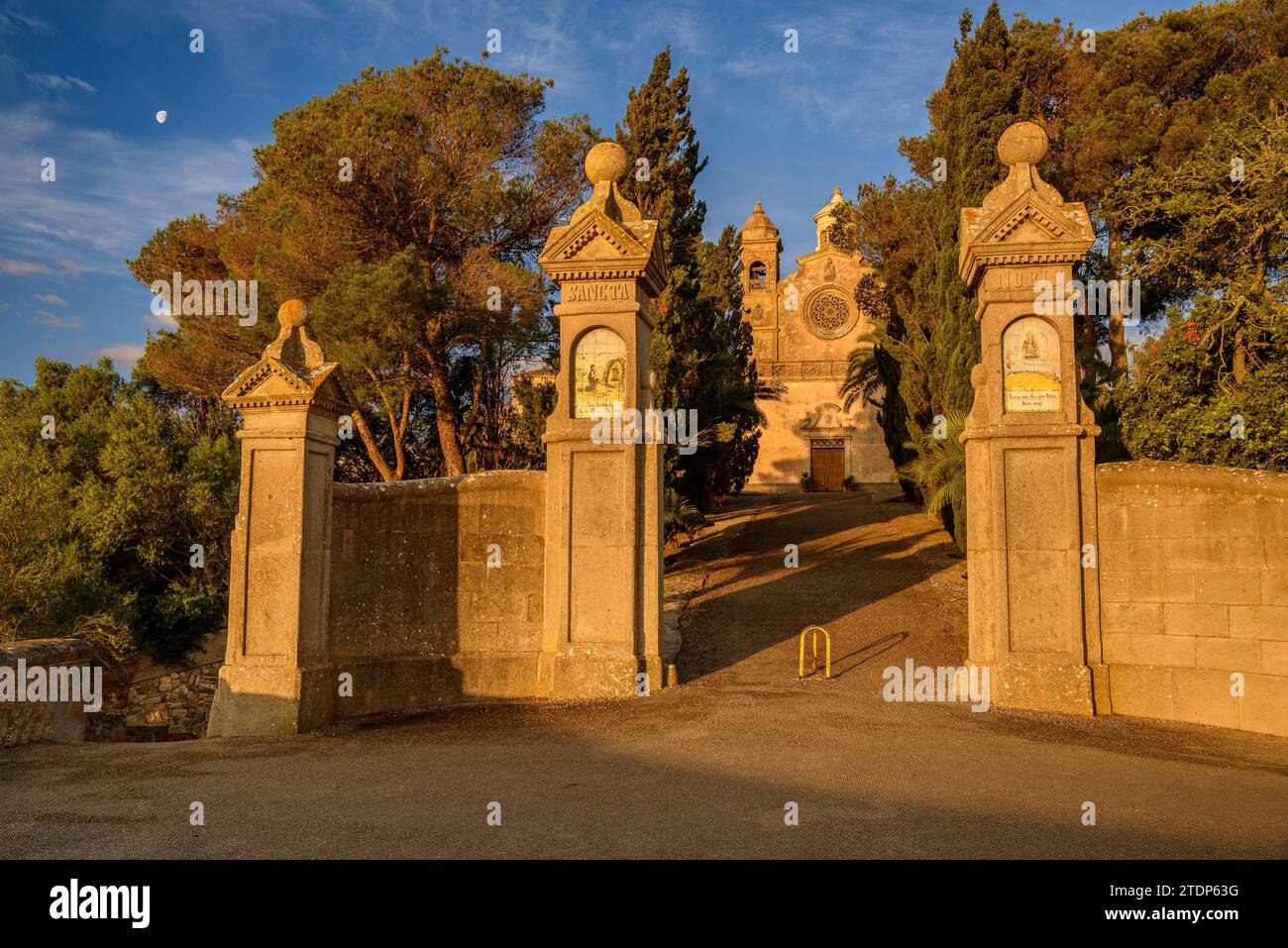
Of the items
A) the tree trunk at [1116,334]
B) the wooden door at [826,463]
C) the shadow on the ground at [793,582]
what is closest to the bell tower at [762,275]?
the wooden door at [826,463]

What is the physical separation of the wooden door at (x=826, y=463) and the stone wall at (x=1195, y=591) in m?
32.5

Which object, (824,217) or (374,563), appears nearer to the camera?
(374,563)

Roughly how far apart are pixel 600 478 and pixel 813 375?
34.2m

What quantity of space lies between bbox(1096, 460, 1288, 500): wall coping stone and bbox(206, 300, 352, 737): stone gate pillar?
25.3 ft

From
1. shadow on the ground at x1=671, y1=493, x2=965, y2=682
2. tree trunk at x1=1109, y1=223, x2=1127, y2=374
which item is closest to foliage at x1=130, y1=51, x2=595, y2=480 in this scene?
shadow on the ground at x1=671, y1=493, x2=965, y2=682

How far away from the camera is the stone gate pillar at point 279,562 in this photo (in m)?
7.91

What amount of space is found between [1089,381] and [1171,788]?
10090 mm

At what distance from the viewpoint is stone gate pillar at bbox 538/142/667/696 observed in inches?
345

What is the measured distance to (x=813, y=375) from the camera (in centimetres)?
4172

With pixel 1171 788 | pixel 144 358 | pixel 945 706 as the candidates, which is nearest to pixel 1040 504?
pixel 945 706

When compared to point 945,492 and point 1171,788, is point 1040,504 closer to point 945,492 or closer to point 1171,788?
point 1171,788

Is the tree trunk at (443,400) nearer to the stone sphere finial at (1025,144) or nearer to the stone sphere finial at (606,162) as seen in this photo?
the stone sphere finial at (606,162)

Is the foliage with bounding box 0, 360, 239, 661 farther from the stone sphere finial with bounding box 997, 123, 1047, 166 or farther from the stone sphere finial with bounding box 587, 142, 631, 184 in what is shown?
the stone sphere finial with bounding box 997, 123, 1047, 166

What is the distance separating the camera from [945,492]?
51.1 feet
